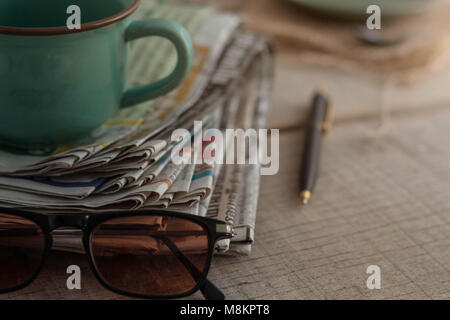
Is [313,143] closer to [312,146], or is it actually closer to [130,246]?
[312,146]

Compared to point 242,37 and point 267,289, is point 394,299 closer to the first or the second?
point 267,289

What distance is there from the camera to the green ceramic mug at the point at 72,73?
39cm

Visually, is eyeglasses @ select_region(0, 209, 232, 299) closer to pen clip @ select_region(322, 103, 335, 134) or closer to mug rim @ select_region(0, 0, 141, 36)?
mug rim @ select_region(0, 0, 141, 36)

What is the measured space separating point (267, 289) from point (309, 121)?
237 millimetres

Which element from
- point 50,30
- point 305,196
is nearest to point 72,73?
point 50,30

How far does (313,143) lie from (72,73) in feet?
0.79

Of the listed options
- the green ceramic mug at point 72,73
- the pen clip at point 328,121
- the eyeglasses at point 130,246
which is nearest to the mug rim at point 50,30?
the green ceramic mug at point 72,73

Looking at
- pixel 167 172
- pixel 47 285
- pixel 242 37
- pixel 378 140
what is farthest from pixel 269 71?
pixel 47 285

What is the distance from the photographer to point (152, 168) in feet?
1.38

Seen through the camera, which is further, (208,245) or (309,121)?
(309,121)

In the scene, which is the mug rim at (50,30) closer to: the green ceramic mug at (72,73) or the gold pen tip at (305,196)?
the green ceramic mug at (72,73)

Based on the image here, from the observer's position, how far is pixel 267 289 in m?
0.38

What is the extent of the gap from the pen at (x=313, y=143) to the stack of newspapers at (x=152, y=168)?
44 mm

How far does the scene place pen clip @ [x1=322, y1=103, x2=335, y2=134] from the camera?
568 millimetres
